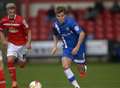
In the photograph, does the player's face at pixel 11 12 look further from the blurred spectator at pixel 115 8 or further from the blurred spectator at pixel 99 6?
the blurred spectator at pixel 115 8

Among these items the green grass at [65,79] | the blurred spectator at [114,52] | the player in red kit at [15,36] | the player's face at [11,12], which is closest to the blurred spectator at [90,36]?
the blurred spectator at [114,52]

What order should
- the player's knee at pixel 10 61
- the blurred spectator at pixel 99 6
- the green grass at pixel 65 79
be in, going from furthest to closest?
1. the blurred spectator at pixel 99 6
2. the green grass at pixel 65 79
3. the player's knee at pixel 10 61

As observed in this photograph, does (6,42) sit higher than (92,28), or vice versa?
(6,42)

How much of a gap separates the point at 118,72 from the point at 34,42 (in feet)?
24.1

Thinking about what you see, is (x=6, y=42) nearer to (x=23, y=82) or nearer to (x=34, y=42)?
(x=23, y=82)

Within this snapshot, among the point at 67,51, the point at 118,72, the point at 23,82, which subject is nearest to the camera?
the point at 67,51

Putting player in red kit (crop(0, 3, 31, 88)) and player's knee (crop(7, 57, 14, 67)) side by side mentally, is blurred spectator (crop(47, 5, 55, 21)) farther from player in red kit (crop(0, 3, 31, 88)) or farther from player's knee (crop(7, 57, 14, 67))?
player's knee (crop(7, 57, 14, 67))

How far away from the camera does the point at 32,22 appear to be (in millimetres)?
30078

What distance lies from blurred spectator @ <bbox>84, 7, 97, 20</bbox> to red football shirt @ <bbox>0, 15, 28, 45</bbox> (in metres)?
14.5

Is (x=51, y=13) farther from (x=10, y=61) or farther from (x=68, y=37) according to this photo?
(x=68, y=37)

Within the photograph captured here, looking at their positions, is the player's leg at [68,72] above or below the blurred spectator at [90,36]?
above

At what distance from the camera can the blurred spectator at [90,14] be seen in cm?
2918

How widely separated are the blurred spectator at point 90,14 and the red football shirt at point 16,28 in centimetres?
1446

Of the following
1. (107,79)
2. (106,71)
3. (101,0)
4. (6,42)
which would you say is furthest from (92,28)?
(6,42)
